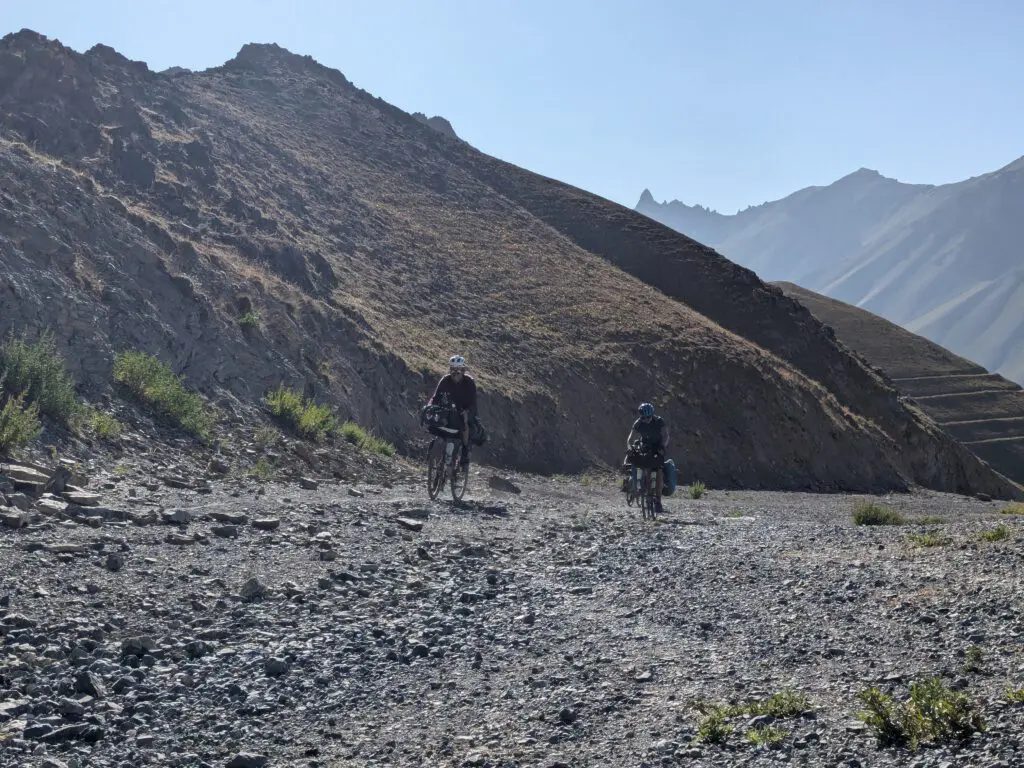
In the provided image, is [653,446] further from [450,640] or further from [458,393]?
[450,640]

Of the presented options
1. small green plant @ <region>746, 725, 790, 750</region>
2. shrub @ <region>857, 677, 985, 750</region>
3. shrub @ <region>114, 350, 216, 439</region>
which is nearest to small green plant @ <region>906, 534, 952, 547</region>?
shrub @ <region>857, 677, 985, 750</region>

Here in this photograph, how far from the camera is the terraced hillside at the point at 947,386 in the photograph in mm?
69875

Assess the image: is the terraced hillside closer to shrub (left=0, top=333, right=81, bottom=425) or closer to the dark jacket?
the dark jacket

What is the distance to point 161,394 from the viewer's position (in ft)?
58.0

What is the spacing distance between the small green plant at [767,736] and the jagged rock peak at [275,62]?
6017 cm

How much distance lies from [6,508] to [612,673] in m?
5.86

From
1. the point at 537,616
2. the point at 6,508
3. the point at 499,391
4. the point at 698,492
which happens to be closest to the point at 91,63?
the point at 499,391

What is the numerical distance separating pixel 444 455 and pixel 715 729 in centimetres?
1102

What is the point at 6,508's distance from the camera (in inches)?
381

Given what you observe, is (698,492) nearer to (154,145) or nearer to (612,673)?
(612,673)

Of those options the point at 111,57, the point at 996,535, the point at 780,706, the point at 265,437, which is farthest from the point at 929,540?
the point at 111,57

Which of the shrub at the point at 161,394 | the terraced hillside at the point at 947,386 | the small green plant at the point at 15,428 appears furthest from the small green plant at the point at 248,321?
the terraced hillside at the point at 947,386

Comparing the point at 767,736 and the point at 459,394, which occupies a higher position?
the point at 459,394

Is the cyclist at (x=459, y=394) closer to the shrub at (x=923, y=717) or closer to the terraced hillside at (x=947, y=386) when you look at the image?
the shrub at (x=923, y=717)
